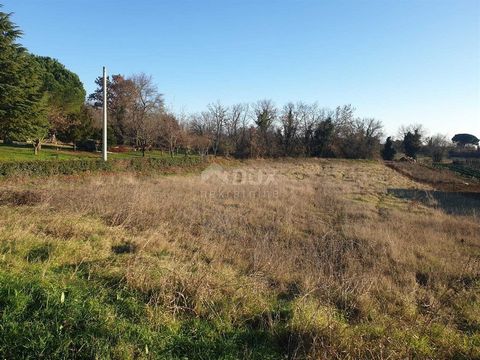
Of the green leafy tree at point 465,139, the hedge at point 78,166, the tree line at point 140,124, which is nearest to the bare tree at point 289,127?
the tree line at point 140,124

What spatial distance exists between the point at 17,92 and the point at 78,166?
842 centimetres

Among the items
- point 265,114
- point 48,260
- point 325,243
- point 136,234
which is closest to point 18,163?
point 136,234

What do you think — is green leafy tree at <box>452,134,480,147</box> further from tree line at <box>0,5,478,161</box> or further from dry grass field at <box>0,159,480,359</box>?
dry grass field at <box>0,159,480,359</box>

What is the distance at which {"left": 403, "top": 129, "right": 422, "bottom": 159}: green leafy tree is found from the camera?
69.2m

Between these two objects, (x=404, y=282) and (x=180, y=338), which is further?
(x=404, y=282)

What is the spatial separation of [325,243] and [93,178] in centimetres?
1596

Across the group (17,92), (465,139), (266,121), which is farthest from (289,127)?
(465,139)

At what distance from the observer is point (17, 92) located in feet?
81.1

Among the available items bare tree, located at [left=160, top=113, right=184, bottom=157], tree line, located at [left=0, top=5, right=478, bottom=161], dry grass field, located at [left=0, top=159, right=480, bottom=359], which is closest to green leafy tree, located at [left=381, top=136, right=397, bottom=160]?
tree line, located at [left=0, top=5, right=478, bottom=161]

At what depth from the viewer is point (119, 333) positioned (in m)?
3.68

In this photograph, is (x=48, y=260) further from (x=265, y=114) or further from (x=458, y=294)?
(x=265, y=114)

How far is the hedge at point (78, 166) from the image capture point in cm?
1772

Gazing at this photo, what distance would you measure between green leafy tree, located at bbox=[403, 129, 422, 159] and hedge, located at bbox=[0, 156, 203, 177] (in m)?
54.0

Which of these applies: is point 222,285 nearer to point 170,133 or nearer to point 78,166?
point 78,166
